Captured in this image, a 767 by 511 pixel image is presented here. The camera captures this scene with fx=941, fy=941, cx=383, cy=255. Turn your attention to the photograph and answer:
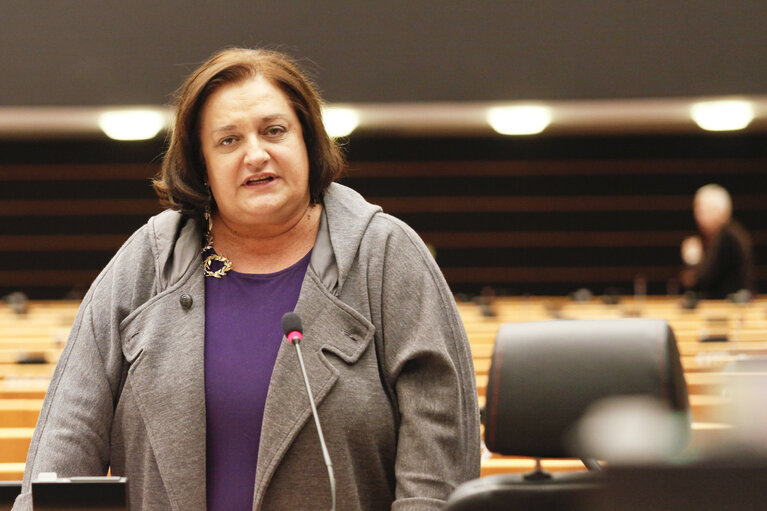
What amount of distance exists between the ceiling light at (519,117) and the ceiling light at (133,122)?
8.92ft

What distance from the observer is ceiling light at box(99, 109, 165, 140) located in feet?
24.5

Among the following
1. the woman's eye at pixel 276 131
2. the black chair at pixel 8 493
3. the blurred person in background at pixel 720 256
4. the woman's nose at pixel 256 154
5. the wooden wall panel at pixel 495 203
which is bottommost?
the black chair at pixel 8 493

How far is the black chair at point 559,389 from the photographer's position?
54.0 inches

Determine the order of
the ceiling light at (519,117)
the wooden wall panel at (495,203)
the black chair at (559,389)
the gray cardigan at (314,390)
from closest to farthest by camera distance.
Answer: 1. the black chair at (559,389)
2. the gray cardigan at (314,390)
3. the ceiling light at (519,117)
4. the wooden wall panel at (495,203)

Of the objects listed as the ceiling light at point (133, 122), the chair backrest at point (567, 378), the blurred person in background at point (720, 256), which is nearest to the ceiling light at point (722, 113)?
the blurred person in background at point (720, 256)

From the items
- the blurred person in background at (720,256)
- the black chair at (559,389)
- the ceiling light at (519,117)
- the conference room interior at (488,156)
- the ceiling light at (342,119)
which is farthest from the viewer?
the ceiling light at (519,117)

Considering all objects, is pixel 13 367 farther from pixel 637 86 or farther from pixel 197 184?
pixel 637 86

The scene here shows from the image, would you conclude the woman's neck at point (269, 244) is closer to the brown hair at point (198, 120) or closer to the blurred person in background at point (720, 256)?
the brown hair at point (198, 120)

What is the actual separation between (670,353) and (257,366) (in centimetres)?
81

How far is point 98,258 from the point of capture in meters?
10.2

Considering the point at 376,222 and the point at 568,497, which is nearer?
the point at 568,497

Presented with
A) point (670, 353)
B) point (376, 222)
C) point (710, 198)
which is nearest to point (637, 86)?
point (710, 198)

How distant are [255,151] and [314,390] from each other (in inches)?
19.2

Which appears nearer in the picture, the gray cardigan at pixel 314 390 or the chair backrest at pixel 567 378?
the chair backrest at pixel 567 378
